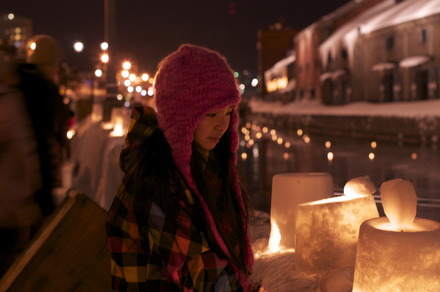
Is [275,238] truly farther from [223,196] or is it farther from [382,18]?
[382,18]

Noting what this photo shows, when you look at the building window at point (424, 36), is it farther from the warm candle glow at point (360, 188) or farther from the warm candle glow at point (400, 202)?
the warm candle glow at point (400, 202)

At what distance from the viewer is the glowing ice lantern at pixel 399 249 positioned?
3895 millimetres

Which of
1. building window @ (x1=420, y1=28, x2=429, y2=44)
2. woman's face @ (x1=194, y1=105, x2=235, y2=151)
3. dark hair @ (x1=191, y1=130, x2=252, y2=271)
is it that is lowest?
dark hair @ (x1=191, y1=130, x2=252, y2=271)

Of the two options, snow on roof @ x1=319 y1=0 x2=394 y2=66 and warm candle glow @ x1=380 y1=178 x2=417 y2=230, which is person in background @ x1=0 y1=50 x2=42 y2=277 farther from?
snow on roof @ x1=319 y1=0 x2=394 y2=66

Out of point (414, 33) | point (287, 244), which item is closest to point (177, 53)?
point (287, 244)

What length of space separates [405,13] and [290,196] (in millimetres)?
30592

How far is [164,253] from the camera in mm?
2119

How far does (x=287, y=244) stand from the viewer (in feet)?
21.4

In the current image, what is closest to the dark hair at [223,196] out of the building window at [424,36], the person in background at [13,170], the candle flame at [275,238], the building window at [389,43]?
the person in background at [13,170]

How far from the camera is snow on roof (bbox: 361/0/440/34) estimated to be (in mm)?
31930

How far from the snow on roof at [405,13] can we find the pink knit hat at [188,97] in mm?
31276

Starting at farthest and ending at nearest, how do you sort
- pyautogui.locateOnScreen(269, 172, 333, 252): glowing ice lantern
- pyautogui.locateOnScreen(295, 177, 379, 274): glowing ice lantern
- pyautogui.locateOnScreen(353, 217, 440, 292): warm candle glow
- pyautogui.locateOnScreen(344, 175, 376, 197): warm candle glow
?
pyautogui.locateOnScreen(269, 172, 333, 252): glowing ice lantern < pyautogui.locateOnScreen(344, 175, 376, 197): warm candle glow < pyautogui.locateOnScreen(295, 177, 379, 274): glowing ice lantern < pyautogui.locateOnScreen(353, 217, 440, 292): warm candle glow

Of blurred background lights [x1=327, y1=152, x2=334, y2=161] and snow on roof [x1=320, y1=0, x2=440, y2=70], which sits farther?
snow on roof [x1=320, y1=0, x2=440, y2=70]

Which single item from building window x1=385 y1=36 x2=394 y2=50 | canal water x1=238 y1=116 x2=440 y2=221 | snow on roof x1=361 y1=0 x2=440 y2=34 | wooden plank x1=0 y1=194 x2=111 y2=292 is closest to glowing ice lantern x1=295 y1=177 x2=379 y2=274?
wooden plank x1=0 y1=194 x2=111 y2=292
